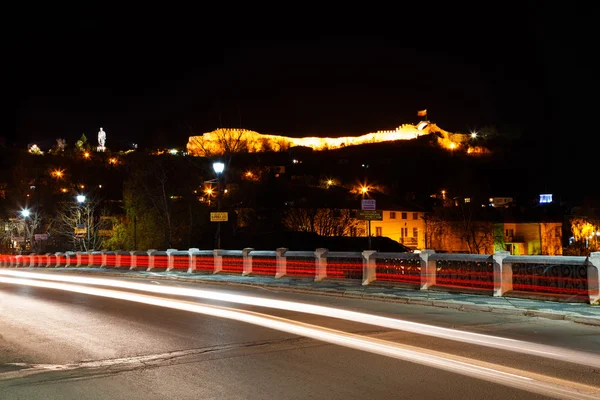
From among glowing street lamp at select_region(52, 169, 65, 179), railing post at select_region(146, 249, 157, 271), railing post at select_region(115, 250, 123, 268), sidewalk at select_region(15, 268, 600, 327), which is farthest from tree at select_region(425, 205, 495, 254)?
glowing street lamp at select_region(52, 169, 65, 179)

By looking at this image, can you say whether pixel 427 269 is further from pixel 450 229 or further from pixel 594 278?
pixel 450 229

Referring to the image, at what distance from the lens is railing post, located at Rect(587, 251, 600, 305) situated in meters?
15.0

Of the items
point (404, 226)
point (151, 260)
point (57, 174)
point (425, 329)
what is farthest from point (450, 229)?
point (57, 174)

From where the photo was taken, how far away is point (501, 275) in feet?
56.9

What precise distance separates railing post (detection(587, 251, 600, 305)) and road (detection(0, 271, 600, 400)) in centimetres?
283

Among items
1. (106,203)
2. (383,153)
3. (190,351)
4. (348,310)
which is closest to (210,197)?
(106,203)

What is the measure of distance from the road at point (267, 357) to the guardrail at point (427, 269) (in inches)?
122

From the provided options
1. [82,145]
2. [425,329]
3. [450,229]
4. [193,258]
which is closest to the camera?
[425,329]

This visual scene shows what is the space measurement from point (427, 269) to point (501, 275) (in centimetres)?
288

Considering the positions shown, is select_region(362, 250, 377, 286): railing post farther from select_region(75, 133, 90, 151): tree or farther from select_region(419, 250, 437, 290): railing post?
select_region(75, 133, 90, 151): tree

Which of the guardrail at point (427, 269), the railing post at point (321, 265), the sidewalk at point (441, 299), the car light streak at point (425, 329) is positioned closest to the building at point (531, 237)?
the guardrail at point (427, 269)

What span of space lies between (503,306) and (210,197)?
140 ft

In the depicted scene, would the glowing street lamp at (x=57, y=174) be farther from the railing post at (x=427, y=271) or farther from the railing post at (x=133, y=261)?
the railing post at (x=427, y=271)

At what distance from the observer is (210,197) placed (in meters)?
55.1
